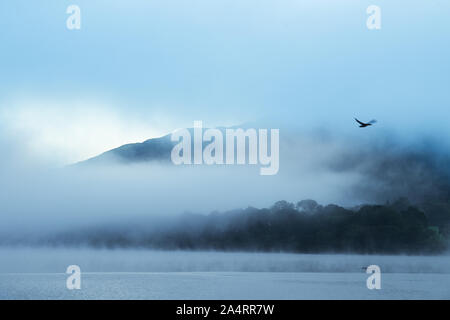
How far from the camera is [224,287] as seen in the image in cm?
7306

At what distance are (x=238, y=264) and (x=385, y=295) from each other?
56.9 m

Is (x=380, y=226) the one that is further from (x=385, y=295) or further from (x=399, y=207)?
(x=385, y=295)

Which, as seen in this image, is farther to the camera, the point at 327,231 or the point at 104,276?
the point at 327,231

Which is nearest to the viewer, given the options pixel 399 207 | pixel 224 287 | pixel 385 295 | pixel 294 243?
pixel 385 295

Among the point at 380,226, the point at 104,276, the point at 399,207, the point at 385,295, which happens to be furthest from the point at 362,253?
the point at 385,295

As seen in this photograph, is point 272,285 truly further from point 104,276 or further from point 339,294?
point 104,276
